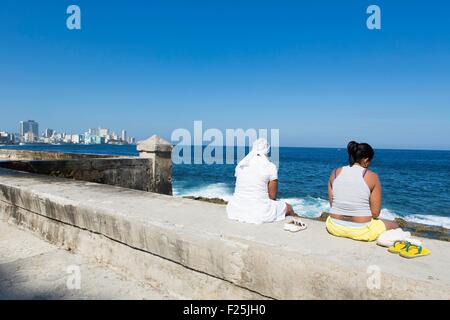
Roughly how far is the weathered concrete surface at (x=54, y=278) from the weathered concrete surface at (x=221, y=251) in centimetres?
11

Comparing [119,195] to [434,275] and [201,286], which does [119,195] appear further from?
[434,275]

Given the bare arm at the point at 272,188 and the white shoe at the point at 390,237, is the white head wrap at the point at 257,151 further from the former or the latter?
the white shoe at the point at 390,237

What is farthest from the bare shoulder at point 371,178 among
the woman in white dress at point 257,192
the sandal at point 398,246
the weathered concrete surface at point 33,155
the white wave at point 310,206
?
the white wave at point 310,206

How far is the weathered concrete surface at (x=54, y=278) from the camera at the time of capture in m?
2.50

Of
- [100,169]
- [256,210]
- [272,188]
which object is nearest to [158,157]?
[100,169]

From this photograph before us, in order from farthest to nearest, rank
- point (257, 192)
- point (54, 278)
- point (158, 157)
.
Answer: point (158, 157) → point (257, 192) → point (54, 278)

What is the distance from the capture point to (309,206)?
74.6 ft

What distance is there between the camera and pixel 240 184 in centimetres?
325

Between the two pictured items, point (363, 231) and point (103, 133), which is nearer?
point (363, 231)

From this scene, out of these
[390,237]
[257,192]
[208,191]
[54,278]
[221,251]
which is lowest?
[208,191]

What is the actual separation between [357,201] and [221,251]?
126cm

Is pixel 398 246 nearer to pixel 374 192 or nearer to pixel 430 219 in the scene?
pixel 374 192

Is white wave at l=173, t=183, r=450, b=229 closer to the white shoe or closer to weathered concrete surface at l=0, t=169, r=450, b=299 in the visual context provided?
weathered concrete surface at l=0, t=169, r=450, b=299
